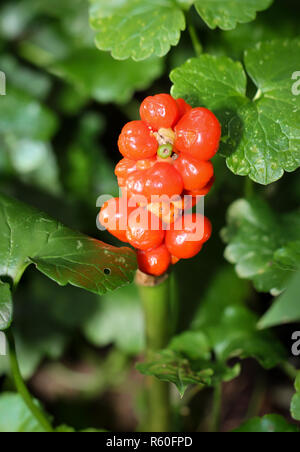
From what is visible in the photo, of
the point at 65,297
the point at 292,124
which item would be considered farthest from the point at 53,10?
the point at 292,124

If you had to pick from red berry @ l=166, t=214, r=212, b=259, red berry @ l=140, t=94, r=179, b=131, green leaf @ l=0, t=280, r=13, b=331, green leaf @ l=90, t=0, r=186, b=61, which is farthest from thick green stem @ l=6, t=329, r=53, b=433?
green leaf @ l=90, t=0, r=186, b=61

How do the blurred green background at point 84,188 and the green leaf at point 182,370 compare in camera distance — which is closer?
the green leaf at point 182,370

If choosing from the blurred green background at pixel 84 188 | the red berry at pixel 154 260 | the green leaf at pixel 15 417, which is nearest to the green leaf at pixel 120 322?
the blurred green background at pixel 84 188

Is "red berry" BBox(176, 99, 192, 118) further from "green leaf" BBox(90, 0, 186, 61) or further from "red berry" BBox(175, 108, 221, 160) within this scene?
"green leaf" BBox(90, 0, 186, 61)

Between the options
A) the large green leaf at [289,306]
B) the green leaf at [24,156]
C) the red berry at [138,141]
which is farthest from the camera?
the green leaf at [24,156]

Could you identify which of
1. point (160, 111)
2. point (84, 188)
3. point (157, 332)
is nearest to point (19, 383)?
Answer: point (157, 332)

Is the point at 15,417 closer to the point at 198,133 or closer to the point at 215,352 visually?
the point at 215,352

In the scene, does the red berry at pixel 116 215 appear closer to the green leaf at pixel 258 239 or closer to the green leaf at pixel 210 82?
the green leaf at pixel 210 82
